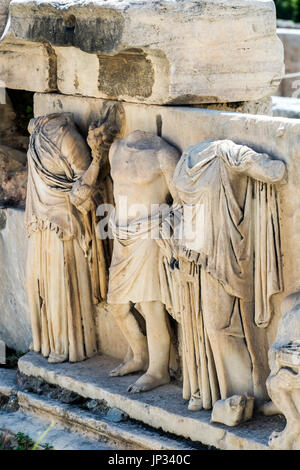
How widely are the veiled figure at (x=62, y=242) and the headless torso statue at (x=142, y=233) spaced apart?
43cm

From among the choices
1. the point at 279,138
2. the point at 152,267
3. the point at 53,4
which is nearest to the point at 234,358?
the point at 152,267

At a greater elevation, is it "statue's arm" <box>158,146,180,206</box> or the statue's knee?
"statue's arm" <box>158,146,180,206</box>

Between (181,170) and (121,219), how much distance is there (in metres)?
0.66

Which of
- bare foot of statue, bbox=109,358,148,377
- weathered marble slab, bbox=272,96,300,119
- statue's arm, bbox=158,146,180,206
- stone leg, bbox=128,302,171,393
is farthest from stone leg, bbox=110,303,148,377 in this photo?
weathered marble slab, bbox=272,96,300,119

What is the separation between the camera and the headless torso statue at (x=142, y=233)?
697 centimetres

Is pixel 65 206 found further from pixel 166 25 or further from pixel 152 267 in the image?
pixel 166 25

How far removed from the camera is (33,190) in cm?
782

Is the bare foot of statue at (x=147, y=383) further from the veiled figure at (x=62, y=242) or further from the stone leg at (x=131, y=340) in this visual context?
the veiled figure at (x=62, y=242)

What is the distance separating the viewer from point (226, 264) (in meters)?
6.41

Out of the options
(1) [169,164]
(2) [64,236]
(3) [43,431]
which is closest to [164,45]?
(1) [169,164]

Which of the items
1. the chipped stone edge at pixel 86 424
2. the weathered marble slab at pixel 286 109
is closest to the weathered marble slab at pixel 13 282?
the chipped stone edge at pixel 86 424

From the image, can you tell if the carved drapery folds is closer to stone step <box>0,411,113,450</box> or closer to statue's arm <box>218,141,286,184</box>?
stone step <box>0,411,113,450</box>

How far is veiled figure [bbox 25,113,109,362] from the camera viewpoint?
299 inches

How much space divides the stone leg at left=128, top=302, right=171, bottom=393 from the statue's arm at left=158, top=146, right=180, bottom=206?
0.79 meters
